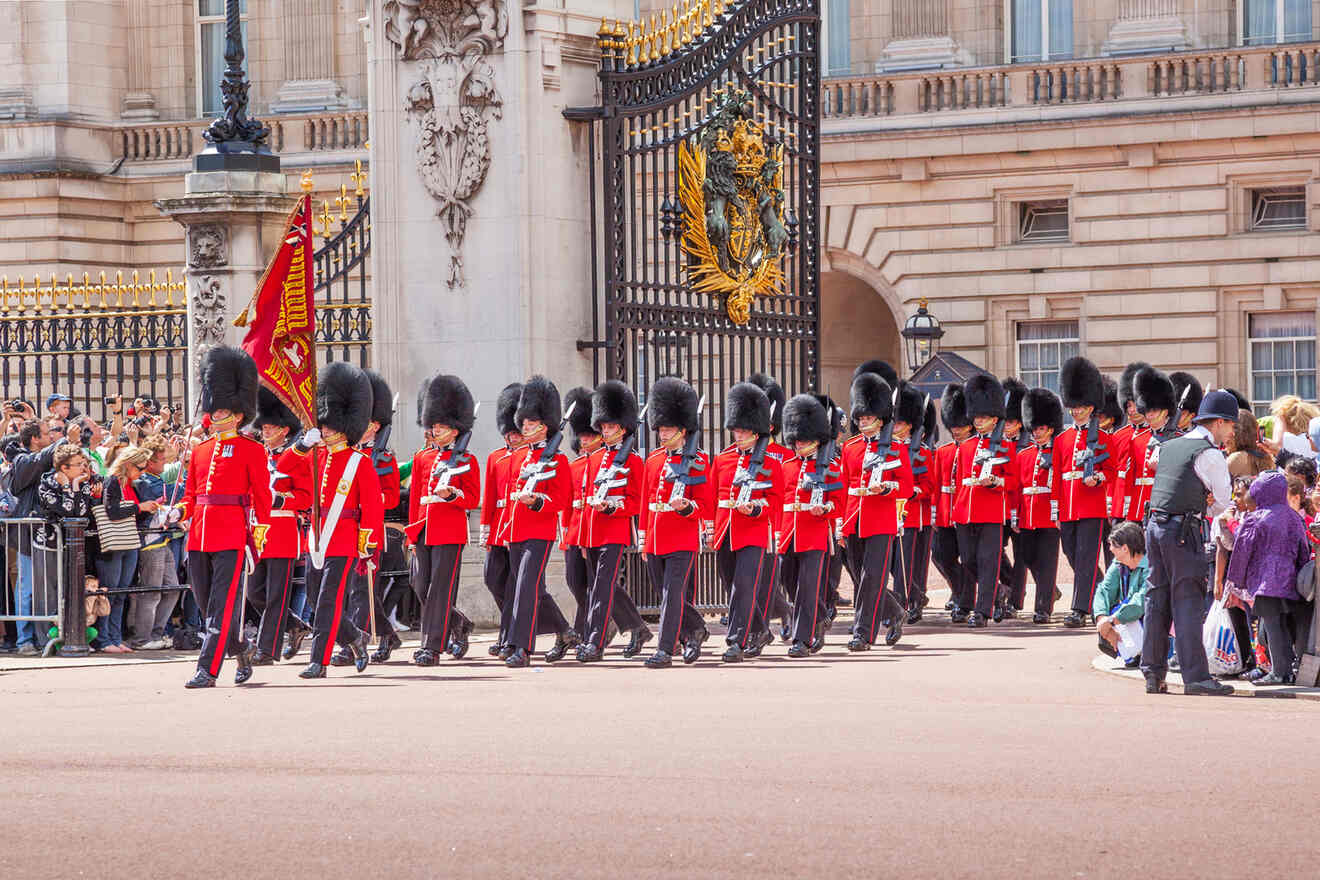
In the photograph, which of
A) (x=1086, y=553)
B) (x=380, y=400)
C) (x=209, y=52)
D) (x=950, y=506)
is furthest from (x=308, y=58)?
A: (x=380, y=400)

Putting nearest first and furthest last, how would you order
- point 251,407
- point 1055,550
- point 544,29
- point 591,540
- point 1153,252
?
point 251,407 → point 591,540 → point 544,29 → point 1055,550 → point 1153,252

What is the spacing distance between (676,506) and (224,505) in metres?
2.16

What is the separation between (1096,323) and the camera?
26.8 metres

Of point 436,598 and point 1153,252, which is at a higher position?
point 1153,252

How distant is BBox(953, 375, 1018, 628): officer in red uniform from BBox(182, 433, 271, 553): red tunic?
4929 millimetres

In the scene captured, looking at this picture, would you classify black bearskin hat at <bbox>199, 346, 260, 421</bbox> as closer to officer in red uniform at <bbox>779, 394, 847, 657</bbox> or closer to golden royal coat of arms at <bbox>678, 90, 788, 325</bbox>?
officer in red uniform at <bbox>779, 394, 847, 657</bbox>

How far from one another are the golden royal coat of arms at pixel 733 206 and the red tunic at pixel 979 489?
60.1 inches

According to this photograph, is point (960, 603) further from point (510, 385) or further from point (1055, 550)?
point (510, 385)

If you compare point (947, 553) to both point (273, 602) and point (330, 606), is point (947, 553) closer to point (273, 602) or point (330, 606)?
point (330, 606)

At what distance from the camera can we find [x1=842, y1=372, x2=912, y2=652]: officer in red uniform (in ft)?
42.1

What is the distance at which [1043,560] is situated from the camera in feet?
48.6

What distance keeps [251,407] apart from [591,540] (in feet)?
6.09

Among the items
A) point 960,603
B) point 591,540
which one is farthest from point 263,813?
point 960,603

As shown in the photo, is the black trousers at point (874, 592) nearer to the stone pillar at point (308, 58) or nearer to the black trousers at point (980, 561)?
the black trousers at point (980, 561)
